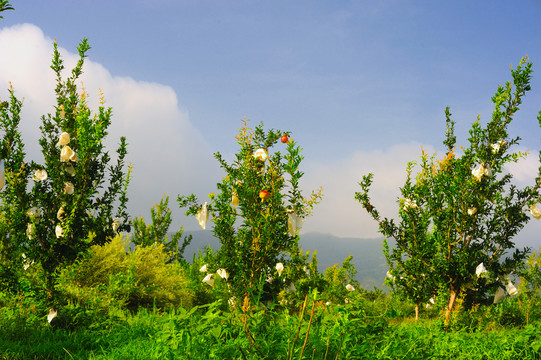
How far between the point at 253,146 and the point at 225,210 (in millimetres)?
1254

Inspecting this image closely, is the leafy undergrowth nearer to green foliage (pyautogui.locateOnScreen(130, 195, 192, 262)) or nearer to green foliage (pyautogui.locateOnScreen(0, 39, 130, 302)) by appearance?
green foliage (pyautogui.locateOnScreen(0, 39, 130, 302))

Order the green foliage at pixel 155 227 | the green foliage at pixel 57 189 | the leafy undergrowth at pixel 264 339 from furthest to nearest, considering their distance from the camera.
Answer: the green foliage at pixel 155 227 < the green foliage at pixel 57 189 < the leafy undergrowth at pixel 264 339

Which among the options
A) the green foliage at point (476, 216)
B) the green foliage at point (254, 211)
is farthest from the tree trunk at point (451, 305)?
the green foliage at point (254, 211)

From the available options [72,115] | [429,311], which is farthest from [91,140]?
[429,311]

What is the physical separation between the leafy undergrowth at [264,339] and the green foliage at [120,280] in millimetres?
1608

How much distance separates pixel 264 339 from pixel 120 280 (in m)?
6.36

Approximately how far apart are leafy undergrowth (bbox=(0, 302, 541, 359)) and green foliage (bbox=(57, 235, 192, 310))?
5.27 ft

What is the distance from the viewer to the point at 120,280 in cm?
907

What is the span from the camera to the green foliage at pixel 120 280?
28.7 ft

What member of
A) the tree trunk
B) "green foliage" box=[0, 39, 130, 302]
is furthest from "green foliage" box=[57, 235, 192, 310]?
the tree trunk

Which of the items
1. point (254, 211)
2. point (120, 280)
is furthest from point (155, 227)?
point (254, 211)

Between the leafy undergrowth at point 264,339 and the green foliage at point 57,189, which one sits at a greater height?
the green foliage at point 57,189

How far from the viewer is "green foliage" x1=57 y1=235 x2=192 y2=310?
8.76 meters

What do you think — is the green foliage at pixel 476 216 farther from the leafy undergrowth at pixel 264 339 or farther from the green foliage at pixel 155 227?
the green foliage at pixel 155 227
